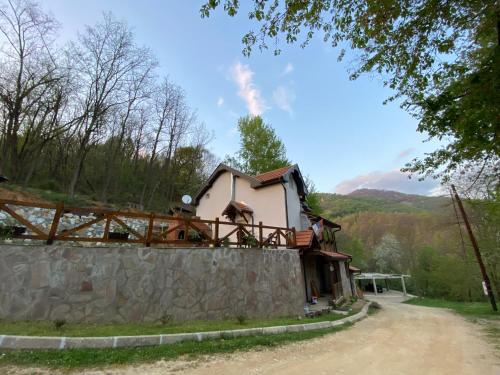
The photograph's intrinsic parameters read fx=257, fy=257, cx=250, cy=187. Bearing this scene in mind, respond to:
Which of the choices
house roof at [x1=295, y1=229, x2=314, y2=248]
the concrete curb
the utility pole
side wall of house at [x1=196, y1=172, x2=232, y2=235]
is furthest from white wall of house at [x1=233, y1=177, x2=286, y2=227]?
the utility pole

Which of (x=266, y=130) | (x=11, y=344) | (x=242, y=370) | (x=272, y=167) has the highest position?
(x=266, y=130)

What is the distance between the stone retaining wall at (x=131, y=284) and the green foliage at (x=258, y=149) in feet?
54.6

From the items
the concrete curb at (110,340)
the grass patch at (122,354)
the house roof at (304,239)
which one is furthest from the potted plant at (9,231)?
the house roof at (304,239)

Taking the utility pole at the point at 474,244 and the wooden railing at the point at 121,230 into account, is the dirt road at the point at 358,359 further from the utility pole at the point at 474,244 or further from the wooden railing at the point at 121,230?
the utility pole at the point at 474,244

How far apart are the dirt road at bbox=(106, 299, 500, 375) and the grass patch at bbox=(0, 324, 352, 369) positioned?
334 millimetres

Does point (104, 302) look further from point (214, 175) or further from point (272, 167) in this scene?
point (272, 167)

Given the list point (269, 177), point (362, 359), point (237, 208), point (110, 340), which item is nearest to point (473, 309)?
point (269, 177)

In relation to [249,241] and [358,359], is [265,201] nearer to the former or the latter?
[249,241]

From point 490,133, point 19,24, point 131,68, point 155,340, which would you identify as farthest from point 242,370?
point 19,24

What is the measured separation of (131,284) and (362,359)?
232 inches

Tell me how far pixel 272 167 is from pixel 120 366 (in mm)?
22144

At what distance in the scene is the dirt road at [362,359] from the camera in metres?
4.53

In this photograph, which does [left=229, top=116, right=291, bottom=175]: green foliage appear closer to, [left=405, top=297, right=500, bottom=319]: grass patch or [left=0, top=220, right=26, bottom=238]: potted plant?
[left=405, top=297, right=500, bottom=319]: grass patch

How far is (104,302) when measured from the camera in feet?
21.3
